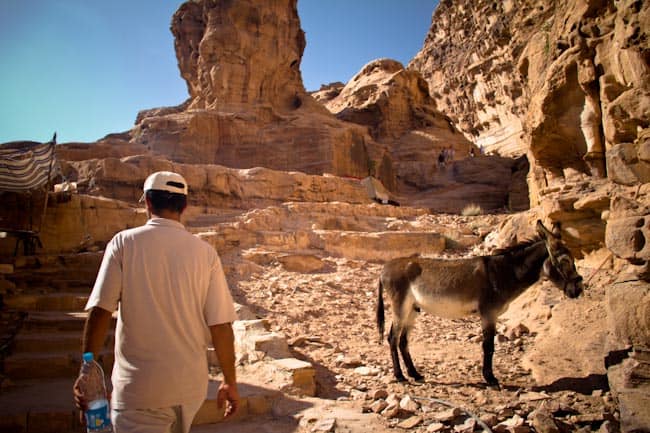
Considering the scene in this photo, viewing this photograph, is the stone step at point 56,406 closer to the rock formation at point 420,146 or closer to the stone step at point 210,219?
the stone step at point 210,219

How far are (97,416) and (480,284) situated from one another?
4.12 metres

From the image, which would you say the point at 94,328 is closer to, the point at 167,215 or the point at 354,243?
the point at 167,215

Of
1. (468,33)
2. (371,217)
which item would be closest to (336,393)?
(371,217)

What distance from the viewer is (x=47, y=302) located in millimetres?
6500

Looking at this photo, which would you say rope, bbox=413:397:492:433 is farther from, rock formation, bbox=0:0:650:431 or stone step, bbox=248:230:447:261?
stone step, bbox=248:230:447:261

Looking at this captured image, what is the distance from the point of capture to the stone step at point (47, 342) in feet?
16.8

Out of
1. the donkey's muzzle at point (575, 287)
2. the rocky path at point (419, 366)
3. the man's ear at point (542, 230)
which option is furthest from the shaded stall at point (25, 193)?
the donkey's muzzle at point (575, 287)

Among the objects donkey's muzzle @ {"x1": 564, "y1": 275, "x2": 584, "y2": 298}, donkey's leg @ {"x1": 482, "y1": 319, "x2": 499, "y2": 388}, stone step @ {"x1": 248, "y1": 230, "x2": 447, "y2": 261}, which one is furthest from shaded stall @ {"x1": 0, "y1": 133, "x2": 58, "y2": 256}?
donkey's muzzle @ {"x1": 564, "y1": 275, "x2": 584, "y2": 298}

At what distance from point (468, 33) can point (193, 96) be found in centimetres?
3677

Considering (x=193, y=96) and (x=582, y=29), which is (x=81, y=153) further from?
(x=582, y=29)

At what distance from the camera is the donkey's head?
15.2ft

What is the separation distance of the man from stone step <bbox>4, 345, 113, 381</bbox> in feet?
10.9

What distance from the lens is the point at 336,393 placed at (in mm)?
4867

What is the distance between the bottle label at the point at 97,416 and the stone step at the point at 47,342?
11.6 feet
